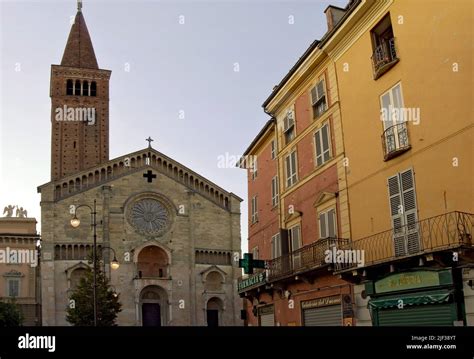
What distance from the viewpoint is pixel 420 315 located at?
48.1 ft

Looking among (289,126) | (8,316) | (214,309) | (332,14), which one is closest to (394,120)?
(332,14)

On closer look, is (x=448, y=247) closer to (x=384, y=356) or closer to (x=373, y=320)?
(x=373, y=320)

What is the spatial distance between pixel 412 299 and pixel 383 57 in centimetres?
705

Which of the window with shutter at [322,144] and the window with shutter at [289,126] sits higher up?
the window with shutter at [289,126]

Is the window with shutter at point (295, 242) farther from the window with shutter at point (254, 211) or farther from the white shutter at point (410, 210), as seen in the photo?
the white shutter at point (410, 210)

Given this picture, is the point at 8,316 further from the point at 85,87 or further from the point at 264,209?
the point at 85,87

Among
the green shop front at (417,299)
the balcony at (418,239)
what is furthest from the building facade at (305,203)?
the green shop front at (417,299)

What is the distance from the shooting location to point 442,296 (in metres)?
13.6

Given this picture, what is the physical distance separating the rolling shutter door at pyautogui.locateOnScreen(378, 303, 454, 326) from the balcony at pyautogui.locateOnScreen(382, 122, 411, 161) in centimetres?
416

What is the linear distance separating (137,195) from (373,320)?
44077 mm

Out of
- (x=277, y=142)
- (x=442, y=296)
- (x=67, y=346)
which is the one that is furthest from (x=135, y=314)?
(x=67, y=346)

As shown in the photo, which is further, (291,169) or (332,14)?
(291,169)

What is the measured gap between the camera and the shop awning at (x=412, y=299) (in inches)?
538

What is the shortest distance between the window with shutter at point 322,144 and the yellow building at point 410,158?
3.96 feet
